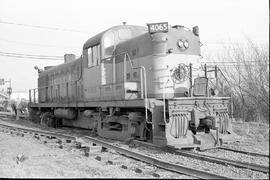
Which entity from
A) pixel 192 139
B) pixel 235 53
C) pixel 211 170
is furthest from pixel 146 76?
pixel 235 53

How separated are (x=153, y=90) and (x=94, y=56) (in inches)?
124

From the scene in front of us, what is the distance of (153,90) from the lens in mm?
9961

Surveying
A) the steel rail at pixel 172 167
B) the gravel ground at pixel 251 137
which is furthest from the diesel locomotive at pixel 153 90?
the steel rail at pixel 172 167

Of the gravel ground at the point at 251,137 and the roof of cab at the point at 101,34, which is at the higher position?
the roof of cab at the point at 101,34

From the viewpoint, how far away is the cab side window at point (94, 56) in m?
11.7

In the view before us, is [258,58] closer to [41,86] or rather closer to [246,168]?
[246,168]

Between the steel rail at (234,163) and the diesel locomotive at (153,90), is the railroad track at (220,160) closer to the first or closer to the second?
the steel rail at (234,163)

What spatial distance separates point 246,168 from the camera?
257 inches

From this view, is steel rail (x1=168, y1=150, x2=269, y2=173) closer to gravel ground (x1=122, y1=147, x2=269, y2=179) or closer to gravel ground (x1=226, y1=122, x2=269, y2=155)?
gravel ground (x1=122, y1=147, x2=269, y2=179)

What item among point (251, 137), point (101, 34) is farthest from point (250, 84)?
point (101, 34)

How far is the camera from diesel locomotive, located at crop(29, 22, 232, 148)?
903 centimetres

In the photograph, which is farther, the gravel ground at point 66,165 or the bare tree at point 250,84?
the bare tree at point 250,84

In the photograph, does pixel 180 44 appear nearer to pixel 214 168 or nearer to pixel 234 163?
pixel 234 163

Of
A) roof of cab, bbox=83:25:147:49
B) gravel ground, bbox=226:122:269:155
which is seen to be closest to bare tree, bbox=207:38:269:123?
gravel ground, bbox=226:122:269:155
